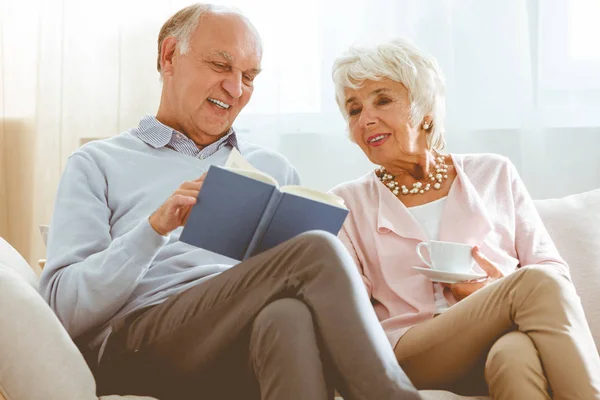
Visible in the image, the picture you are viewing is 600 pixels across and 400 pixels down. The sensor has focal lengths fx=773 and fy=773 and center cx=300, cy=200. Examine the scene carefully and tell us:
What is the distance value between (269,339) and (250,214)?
246 mm

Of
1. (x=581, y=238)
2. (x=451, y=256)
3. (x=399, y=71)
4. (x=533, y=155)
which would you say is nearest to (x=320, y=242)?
(x=451, y=256)

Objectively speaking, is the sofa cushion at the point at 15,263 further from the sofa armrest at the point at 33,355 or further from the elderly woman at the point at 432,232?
the elderly woman at the point at 432,232

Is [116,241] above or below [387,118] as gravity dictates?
below

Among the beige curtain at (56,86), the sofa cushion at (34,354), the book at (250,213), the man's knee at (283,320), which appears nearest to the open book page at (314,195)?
the book at (250,213)

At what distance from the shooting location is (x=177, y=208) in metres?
1.45

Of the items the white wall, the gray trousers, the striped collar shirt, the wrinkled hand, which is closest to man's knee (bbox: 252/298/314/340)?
the gray trousers

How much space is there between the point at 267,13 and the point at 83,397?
5.86ft

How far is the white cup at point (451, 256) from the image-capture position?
1.62 m

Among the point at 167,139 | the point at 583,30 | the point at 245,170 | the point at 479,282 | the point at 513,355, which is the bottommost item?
the point at 513,355

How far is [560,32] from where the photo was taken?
8.59ft

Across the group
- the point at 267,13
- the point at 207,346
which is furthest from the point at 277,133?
the point at 207,346

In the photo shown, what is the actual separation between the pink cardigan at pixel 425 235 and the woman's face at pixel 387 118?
0.31 ft

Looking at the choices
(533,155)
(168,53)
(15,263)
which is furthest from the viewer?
(533,155)

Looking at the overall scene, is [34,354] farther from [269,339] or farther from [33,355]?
[269,339]
